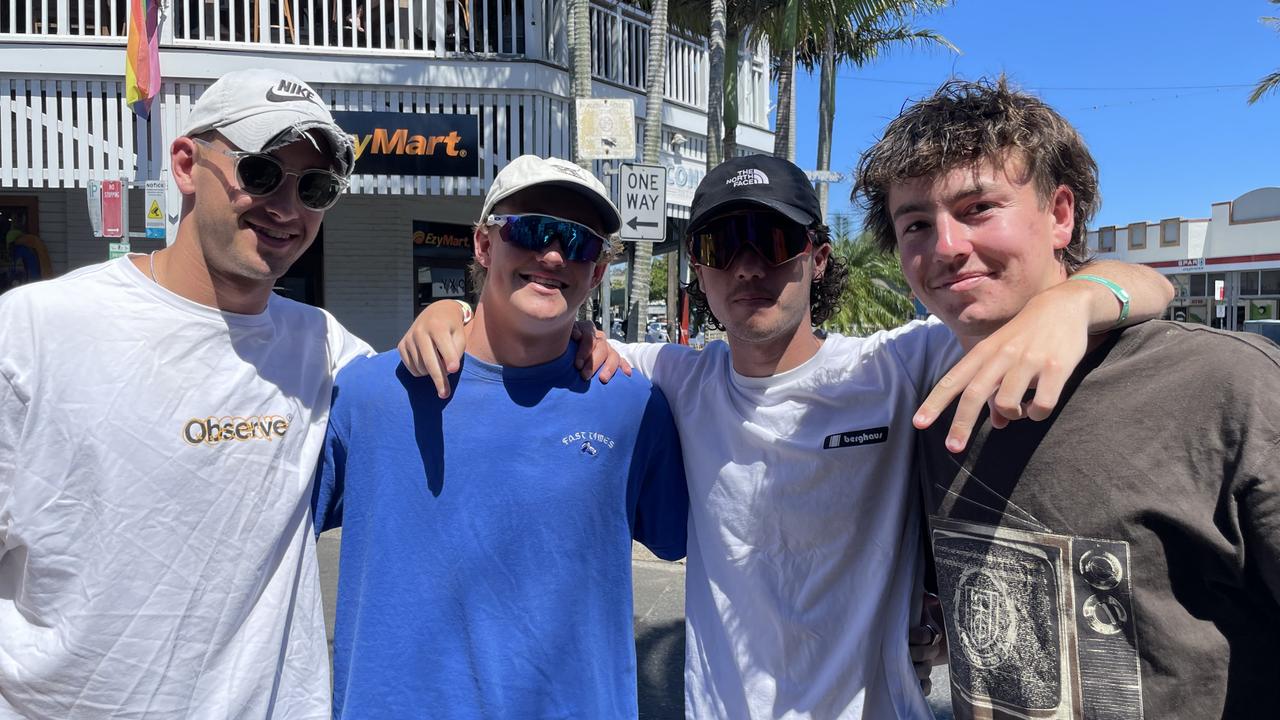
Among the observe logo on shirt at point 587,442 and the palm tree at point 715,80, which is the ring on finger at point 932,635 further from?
the palm tree at point 715,80

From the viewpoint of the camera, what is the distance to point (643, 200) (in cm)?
783

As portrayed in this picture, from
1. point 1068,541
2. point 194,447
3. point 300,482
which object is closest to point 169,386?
point 194,447

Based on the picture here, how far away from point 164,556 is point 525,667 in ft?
2.96

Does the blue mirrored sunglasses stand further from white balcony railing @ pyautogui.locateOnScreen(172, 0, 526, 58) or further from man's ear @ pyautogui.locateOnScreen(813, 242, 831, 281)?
white balcony railing @ pyautogui.locateOnScreen(172, 0, 526, 58)

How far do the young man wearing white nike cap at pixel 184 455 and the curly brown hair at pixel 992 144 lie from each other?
142 centimetres

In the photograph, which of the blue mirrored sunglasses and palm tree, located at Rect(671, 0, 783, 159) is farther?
palm tree, located at Rect(671, 0, 783, 159)

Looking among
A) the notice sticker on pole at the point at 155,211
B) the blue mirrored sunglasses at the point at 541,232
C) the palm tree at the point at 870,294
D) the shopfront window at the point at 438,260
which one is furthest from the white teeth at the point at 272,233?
the palm tree at the point at 870,294

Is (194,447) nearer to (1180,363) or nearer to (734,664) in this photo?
(734,664)

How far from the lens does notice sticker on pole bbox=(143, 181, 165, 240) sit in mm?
9430

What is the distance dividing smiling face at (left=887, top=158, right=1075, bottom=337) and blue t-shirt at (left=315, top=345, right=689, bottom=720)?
0.98m

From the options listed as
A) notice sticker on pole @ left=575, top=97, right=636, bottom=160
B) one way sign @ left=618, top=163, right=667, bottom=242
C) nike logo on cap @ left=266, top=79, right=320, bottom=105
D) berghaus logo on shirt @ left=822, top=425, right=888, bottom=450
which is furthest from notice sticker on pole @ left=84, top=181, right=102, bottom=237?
berghaus logo on shirt @ left=822, top=425, right=888, bottom=450

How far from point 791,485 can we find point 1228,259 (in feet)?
151

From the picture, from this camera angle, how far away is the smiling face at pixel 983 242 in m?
1.90

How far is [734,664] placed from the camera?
7.92ft
